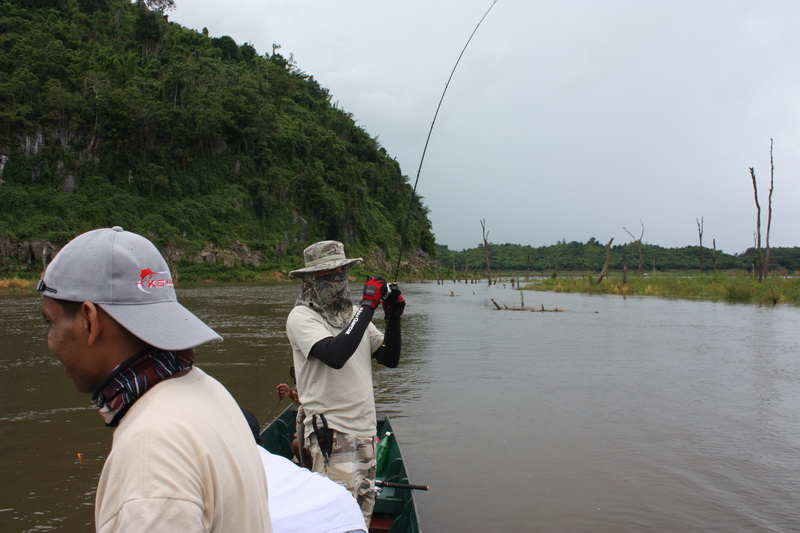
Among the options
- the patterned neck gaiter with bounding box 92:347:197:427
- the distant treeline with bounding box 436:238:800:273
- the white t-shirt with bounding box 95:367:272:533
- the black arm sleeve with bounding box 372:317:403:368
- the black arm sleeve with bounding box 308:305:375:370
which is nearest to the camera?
the white t-shirt with bounding box 95:367:272:533

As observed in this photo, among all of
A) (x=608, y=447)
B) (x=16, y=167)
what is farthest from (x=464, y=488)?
(x=16, y=167)

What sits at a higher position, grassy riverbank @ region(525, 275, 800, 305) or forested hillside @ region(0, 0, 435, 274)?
forested hillside @ region(0, 0, 435, 274)

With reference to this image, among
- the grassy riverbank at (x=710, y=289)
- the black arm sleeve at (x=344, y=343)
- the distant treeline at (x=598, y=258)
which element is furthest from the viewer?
the distant treeline at (x=598, y=258)

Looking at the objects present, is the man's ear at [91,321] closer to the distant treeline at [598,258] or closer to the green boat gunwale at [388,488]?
the green boat gunwale at [388,488]

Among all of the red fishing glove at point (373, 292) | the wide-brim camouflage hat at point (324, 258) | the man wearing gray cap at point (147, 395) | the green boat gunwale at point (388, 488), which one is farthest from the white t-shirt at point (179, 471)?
the green boat gunwale at point (388, 488)

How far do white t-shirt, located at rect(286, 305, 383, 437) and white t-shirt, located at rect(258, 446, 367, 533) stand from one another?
2.48ft

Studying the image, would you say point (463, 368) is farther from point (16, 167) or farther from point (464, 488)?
point (16, 167)

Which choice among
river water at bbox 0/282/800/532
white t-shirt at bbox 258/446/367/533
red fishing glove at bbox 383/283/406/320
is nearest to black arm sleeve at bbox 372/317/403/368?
red fishing glove at bbox 383/283/406/320

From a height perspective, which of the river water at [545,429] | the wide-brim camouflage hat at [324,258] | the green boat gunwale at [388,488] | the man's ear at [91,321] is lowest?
the river water at [545,429]

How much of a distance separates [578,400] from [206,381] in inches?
371

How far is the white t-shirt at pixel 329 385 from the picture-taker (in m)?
3.25

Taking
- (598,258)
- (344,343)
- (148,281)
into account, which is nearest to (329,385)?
(344,343)

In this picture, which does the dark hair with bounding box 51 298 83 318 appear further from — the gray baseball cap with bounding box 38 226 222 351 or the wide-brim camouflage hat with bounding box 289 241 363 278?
the wide-brim camouflage hat with bounding box 289 241 363 278

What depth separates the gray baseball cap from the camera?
47.3 inches
